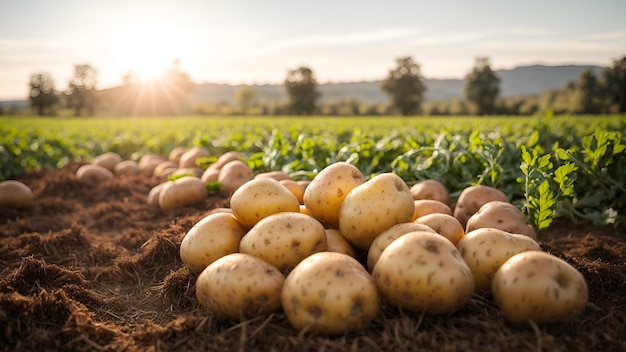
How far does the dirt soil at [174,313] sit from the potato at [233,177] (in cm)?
57

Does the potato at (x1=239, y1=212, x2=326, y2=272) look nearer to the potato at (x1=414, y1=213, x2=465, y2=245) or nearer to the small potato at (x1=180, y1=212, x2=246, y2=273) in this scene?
the small potato at (x1=180, y1=212, x2=246, y2=273)

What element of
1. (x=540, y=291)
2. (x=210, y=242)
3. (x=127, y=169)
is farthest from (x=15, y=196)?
(x=540, y=291)

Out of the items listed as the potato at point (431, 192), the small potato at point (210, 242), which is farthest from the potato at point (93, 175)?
the potato at point (431, 192)

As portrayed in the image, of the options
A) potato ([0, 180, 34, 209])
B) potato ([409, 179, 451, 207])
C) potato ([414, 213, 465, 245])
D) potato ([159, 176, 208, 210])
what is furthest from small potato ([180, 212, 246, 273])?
potato ([0, 180, 34, 209])

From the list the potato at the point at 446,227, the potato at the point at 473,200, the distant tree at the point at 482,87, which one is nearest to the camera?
the potato at the point at 446,227

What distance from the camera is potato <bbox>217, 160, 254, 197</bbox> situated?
5.44 metres

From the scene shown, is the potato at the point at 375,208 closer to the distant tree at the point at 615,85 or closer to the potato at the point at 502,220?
the potato at the point at 502,220

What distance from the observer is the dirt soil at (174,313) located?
6.91 feet

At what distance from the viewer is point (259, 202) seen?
9.70 ft

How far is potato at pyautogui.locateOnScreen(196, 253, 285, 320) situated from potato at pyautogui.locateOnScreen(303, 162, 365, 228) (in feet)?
2.57

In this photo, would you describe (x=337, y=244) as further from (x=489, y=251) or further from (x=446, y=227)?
(x=489, y=251)

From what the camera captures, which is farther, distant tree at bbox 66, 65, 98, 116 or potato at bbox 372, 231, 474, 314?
distant tree at bbox 66, 65, 98, 116

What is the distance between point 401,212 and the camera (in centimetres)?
274

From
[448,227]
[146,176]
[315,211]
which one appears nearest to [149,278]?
[315,211]
